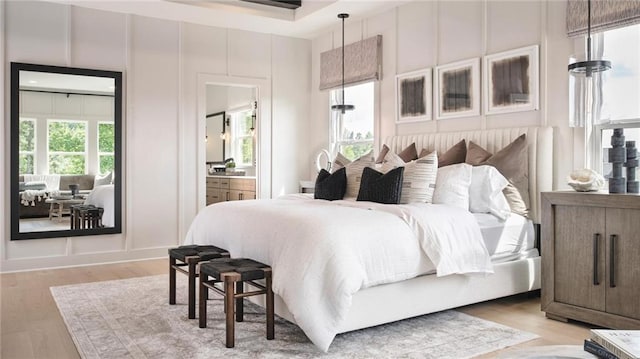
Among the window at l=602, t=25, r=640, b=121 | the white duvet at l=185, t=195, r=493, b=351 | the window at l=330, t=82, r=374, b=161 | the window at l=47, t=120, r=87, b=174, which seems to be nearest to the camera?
the white duvet at l=185, t=195, r=493, b=351

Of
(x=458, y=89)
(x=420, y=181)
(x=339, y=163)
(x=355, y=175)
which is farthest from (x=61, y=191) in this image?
(x=458, y=89)

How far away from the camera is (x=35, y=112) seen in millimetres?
5281

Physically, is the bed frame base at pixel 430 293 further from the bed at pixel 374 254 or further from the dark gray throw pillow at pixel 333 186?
the dark gray throw pillow at pixel 333 186

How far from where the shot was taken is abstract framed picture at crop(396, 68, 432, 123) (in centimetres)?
530

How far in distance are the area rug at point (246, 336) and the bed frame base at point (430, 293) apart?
0.11m

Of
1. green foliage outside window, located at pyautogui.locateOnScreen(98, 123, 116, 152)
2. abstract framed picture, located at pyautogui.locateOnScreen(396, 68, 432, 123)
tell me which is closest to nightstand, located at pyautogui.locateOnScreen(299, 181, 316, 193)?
abstract framed picture, located at pyautogui.locateOnScreen(396, 68, 432, 123)

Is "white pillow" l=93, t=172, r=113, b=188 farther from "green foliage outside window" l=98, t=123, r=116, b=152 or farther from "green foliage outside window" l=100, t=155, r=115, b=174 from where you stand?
"green foliage outside window" l=98, t=123, r=116, b=152

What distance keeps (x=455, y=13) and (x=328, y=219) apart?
9.22 ft

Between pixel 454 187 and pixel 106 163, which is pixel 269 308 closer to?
pixel 454 187

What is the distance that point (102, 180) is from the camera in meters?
5.70

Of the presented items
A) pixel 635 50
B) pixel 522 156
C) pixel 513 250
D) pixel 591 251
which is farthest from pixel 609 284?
pixel 635 50

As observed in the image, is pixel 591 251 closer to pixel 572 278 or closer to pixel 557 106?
pixel 572 278

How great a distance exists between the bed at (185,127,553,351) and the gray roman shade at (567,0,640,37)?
778 millimetres

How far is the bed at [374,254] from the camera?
2893 mm
